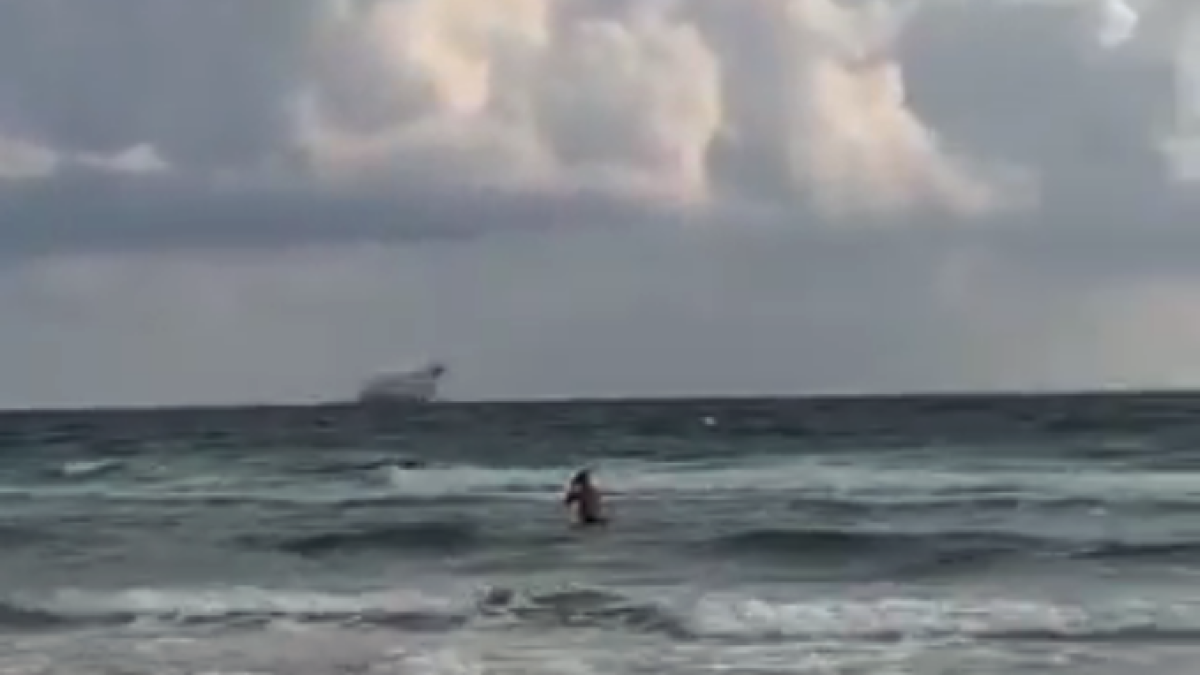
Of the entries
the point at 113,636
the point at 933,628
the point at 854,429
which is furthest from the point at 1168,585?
the point at 854,429

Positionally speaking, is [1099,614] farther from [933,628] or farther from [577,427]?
[577,427]

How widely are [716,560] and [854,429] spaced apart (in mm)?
45973

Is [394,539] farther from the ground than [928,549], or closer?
farther from the ground

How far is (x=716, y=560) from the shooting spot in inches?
1209

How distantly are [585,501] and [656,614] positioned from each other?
37.5ft

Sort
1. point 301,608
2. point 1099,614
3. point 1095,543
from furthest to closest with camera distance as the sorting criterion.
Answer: point 1095,543
point 301,608
point 1099,614

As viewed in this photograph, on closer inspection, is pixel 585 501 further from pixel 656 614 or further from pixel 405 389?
pixel 405 389

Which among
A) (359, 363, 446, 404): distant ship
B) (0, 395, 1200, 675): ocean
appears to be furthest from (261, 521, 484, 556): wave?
(359, 363, 446, 404): distant ship

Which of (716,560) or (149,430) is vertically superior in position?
(149,430)

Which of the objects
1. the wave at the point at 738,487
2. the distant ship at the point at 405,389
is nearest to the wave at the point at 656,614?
the wave at the point at 738,487

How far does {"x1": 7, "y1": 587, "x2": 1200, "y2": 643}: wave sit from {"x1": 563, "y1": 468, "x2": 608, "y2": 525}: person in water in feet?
27.5

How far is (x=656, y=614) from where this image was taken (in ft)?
77.4

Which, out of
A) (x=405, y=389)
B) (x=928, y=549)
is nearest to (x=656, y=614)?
(x=928, y=549)

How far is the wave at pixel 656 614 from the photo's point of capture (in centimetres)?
2208
